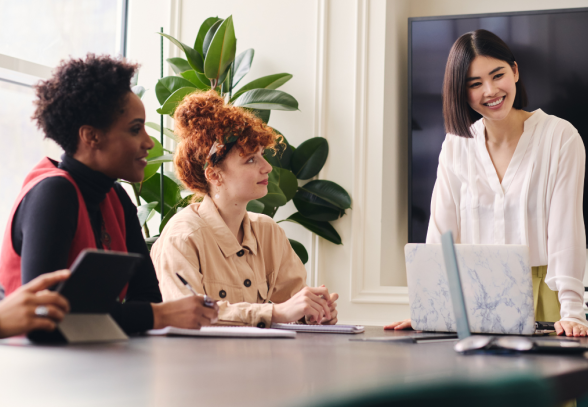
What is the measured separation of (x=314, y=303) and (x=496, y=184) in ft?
2.27

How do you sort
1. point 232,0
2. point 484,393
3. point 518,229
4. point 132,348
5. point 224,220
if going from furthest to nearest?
point 232,0
point 224,220
point 518,229
point 132,348
point 484,393

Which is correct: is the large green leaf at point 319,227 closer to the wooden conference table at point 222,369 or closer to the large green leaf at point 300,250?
the large green leaf at point 300,250

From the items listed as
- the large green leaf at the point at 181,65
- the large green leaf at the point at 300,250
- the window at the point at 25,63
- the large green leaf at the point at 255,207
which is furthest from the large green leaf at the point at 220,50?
the large green leaf at the point at 300,250

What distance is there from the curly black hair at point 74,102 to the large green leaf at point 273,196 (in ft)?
5.14

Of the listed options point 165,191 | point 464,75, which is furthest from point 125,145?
point 165,191

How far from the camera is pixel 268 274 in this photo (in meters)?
1.91

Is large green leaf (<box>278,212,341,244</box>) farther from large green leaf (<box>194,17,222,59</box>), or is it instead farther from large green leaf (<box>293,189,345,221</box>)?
large green leaf (<box>194,17,222,59</box>)

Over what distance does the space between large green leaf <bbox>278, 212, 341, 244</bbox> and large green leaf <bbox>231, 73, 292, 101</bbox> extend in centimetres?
72

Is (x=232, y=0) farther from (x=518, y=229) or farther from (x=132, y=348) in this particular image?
(x=132, y=348)

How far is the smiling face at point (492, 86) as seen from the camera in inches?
69.2

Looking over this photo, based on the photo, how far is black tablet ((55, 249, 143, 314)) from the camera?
2.60 ft

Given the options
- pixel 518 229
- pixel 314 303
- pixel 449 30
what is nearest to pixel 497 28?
pixel 449 30

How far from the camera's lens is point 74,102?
1193mm

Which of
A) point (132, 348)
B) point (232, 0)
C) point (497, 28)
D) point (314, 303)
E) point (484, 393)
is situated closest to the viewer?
point (484, 393)
